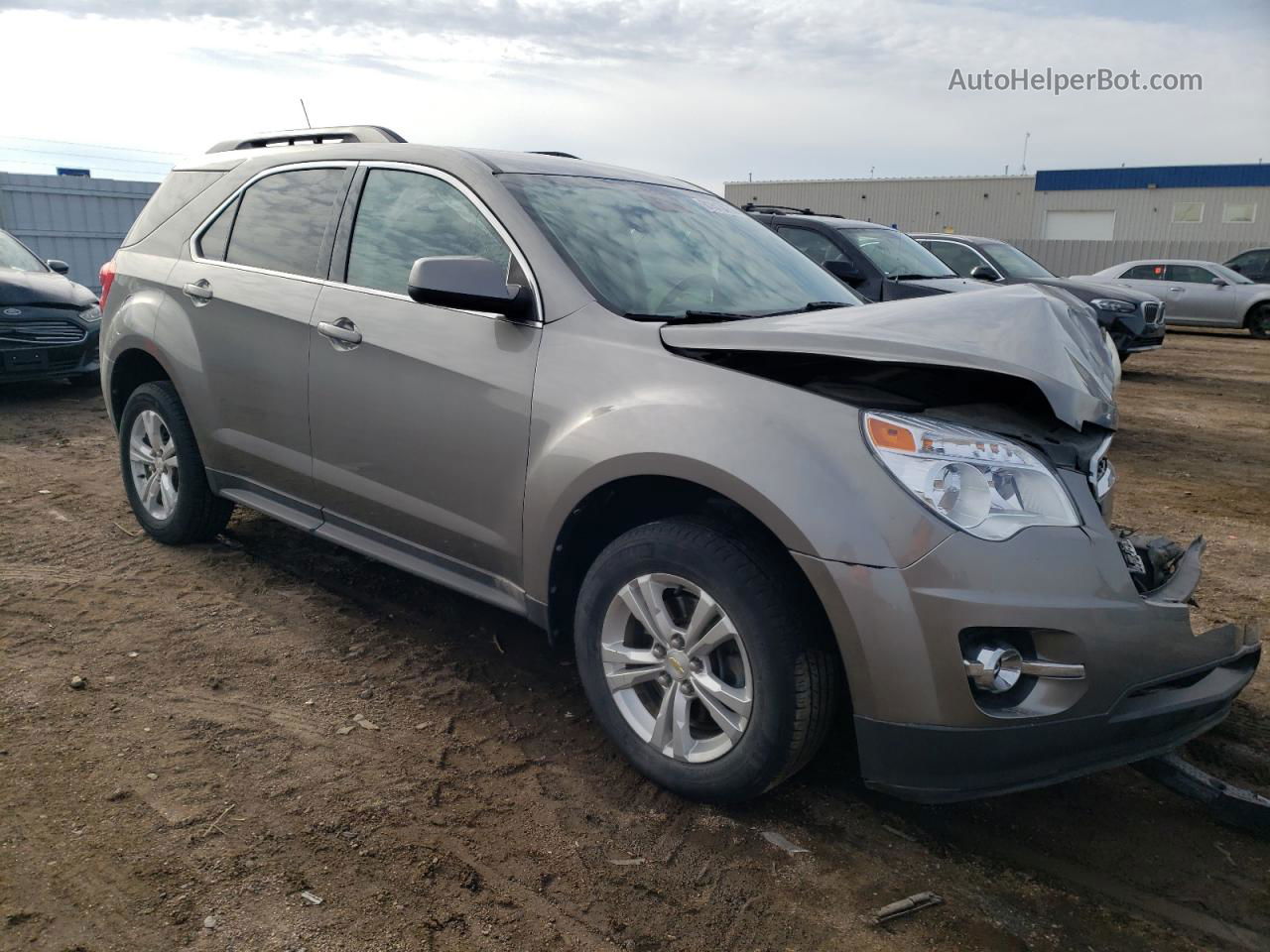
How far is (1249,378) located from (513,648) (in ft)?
42.2

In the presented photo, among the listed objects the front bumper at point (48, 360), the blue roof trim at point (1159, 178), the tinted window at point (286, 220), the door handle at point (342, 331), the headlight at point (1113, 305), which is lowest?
the front bumper at point (48, 360)

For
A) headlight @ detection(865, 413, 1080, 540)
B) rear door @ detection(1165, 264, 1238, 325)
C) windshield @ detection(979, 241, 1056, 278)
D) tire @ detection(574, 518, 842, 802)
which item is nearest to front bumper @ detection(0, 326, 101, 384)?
tire @ detection(574, 518, 842, 802)

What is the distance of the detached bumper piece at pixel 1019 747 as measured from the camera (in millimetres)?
2381

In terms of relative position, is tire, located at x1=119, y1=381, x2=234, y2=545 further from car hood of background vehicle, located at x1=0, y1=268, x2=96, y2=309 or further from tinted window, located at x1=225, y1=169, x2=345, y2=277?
car hood of background vehicle, located at x1=0, y1=268, x2=96, y2=309

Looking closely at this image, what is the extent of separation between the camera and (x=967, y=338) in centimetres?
254

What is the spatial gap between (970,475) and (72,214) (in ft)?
Result: 57.0

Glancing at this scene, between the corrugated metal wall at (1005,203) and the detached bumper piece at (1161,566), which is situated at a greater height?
the corrugated metal wall at (1005,203)

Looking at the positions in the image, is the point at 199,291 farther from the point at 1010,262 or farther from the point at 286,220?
the point at 1010,262

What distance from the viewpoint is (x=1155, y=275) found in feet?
63.6

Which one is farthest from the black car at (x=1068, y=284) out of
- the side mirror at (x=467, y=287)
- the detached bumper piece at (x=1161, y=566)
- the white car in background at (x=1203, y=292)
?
the side mirror at (x=467, y=287)

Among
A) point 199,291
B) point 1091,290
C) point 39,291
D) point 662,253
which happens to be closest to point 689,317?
point 662,253

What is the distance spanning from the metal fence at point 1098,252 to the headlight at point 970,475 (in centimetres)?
3169

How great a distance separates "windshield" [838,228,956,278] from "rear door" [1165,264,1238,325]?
12.2 meters

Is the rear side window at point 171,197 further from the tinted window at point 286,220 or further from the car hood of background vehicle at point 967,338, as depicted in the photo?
the car hood of background vehicle at point 967,338
